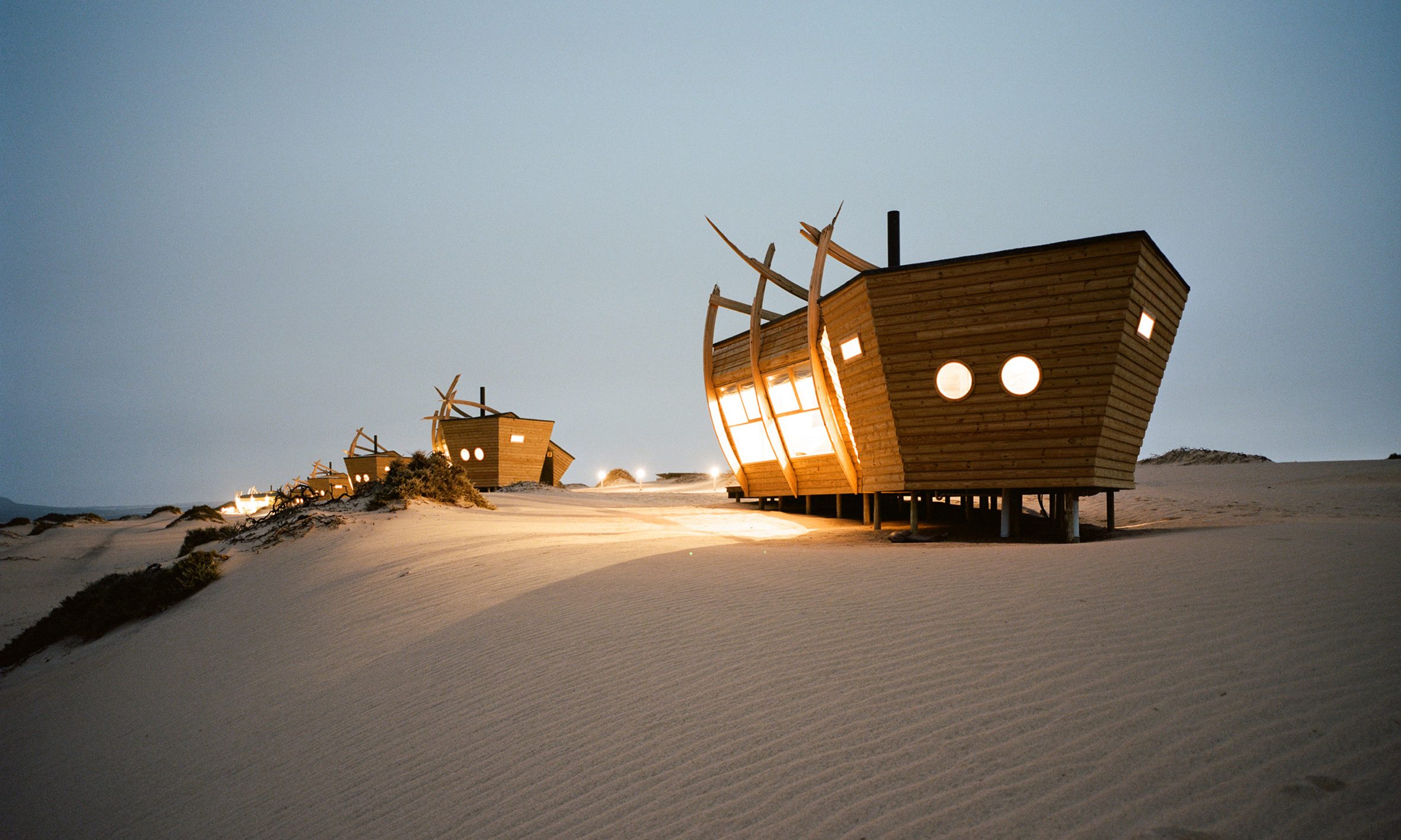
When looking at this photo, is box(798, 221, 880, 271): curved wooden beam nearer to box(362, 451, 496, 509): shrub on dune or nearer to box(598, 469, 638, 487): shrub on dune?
box(362, 451, 496, 509): shrub on dune

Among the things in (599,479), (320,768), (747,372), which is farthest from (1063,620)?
(599,479)

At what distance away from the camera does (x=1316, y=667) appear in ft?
12.1

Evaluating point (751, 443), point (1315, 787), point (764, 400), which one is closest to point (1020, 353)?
point (764, 400)

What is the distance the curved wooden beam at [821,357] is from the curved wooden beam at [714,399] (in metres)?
5.08

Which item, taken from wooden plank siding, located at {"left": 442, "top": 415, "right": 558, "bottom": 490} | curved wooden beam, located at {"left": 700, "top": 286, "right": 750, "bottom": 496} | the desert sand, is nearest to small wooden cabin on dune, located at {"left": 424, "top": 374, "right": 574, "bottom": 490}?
wooden plank siding, located at {"left": 442, "top": 415, "right": 558, "bottom": 490}

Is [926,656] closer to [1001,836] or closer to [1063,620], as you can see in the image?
[1063,620]

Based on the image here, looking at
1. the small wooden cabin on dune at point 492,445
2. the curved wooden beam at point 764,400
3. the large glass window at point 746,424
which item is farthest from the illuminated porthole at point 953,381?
the small wooden cabin on dune at point 492,445

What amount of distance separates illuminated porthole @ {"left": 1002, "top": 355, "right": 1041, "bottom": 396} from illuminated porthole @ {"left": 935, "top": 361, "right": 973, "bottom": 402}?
57 cm

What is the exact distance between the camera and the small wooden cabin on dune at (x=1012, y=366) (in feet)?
35.3

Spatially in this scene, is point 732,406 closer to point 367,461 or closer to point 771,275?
point 771,275

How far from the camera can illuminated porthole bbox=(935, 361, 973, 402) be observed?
11406mm

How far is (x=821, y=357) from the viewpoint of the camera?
49.6 feet

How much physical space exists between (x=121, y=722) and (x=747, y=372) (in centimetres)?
1469

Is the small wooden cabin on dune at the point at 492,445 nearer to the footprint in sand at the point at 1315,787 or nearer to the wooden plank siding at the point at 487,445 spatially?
the wooden plank siding at the point at 487,445
